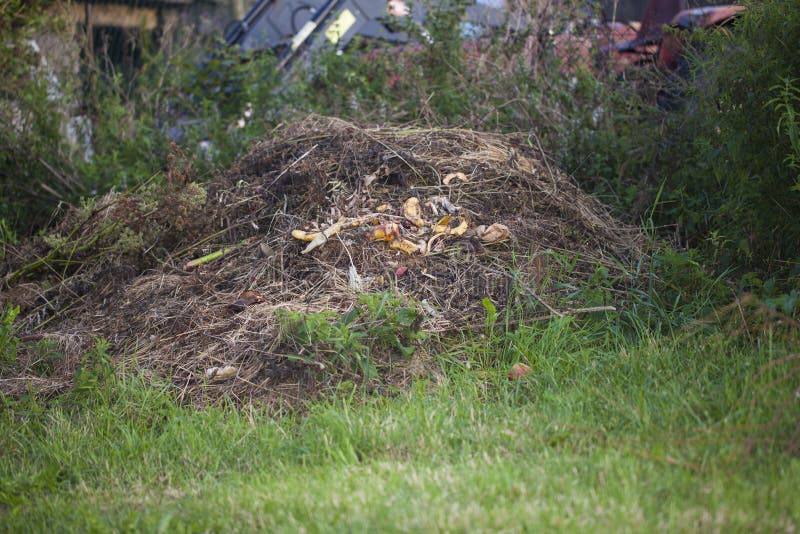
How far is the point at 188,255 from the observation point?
5.25 m

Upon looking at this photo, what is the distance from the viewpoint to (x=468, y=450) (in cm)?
318

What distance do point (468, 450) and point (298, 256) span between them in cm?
210

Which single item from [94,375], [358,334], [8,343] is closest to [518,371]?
[358,334]

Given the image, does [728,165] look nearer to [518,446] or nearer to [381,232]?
[381,232]

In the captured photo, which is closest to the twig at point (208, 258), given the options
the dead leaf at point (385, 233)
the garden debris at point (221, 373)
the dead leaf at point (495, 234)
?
the dead leaf at point (385, 233)

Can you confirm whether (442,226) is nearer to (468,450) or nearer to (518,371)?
→ (518,371)

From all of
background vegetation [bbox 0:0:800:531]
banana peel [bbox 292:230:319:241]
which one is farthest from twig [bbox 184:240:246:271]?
background vegetation [bbox 0:0:800:531]

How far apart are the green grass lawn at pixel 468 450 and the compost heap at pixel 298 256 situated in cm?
28

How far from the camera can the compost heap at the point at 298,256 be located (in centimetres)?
427

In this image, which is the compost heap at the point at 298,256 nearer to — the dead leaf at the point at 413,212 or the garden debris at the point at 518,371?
the dead leaf at the point at 413,212

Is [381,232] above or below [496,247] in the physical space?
above

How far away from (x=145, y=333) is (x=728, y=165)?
3.66 metres

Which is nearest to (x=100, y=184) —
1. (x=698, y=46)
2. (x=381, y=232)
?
(x=381, y=232)

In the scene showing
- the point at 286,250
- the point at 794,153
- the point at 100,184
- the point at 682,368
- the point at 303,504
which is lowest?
the point at 682,368
